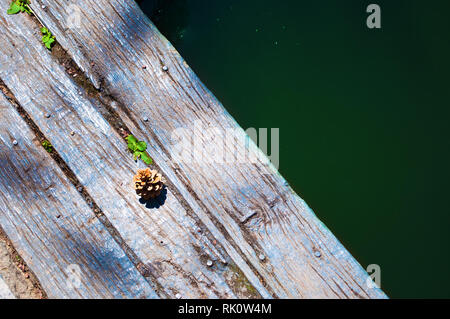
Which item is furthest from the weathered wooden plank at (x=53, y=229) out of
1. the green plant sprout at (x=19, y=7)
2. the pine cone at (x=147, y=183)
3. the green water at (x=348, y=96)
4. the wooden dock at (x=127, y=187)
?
the green water at (x=348, y=96)

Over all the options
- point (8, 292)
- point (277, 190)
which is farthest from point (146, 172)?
point (8, 292)

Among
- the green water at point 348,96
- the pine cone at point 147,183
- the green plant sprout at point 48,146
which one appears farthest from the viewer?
→ the green water at point 348,96

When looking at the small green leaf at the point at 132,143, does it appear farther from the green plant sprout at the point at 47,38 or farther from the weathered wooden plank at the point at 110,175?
the green plant sprout at the point at 47,38

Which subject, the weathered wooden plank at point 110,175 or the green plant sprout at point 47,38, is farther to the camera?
the green plant sprout at point 47,38

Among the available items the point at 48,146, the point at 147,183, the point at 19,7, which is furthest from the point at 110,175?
the point at 19,7

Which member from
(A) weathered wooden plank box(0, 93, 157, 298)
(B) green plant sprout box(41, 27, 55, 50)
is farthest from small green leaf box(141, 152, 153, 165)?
(B) green plant sprout box(41, 27, 55, 50)

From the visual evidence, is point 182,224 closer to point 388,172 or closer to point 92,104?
point 92,104

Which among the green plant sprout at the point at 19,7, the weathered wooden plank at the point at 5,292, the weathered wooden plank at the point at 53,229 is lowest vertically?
the weathered wooden plank at the point at 5,292

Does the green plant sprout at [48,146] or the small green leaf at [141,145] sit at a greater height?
the green plant sprout at [48,146]

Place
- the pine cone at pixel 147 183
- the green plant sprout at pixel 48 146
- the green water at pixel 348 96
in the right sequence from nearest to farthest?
the pine cone at pixel 147 183, the green plant sprout at pixel 48 146, the green water at pixel 348 96
